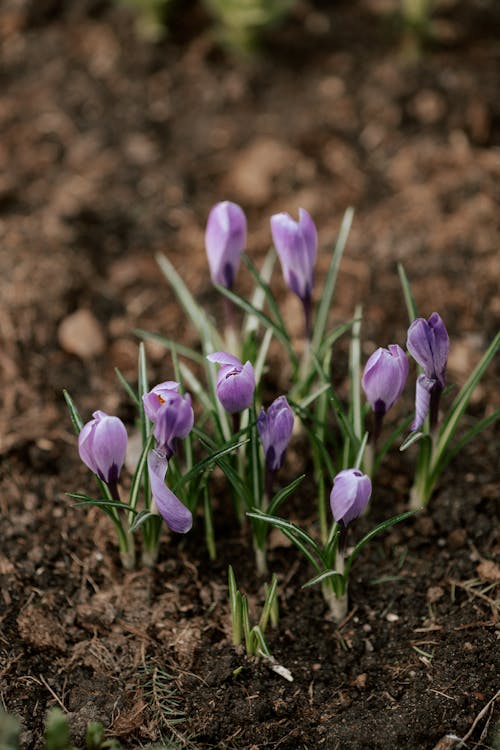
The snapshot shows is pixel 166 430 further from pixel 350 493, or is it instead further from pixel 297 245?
pixel 297 245

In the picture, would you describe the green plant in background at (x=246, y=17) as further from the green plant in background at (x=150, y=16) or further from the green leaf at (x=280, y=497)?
the green leaf at (x=280, y=497)

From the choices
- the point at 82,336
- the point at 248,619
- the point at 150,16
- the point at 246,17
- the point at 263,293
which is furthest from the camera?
the point at 150,16

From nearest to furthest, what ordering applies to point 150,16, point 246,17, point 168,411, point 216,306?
point 168,411 → point 216,306 → point 246,17 → point 150,16

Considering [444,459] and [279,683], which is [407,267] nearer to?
[444,459]

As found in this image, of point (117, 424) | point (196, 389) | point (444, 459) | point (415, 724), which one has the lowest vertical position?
point (415, 724)

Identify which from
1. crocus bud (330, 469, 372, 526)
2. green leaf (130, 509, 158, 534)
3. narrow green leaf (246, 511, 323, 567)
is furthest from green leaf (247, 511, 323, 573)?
green leaf (130, 509, 158, 534)

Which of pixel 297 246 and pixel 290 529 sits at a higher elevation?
pixel 297 246

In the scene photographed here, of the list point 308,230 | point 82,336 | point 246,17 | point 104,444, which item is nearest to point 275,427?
point 104,444

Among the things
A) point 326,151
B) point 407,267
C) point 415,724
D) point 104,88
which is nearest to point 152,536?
point 415,724

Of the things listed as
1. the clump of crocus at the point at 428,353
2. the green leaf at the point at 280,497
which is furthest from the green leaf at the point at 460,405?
the green leaf at the point at 280,497
